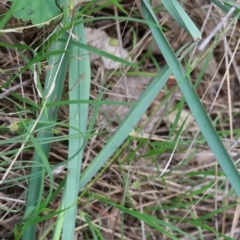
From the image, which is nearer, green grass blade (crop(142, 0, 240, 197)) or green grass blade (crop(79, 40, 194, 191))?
green grass blade (crop(142, 0, 240, 197))

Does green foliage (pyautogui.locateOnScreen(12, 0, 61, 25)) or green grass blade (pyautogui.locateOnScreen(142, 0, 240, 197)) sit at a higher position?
green foliage (pyautogui.locateOnScreen(12, 0, 61, 25))

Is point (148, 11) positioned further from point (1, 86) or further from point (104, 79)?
point (1, 86)

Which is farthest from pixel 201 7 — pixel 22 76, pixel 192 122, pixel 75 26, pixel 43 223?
pixel 43 223

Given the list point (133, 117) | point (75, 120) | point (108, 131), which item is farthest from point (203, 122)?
point (108, 131)

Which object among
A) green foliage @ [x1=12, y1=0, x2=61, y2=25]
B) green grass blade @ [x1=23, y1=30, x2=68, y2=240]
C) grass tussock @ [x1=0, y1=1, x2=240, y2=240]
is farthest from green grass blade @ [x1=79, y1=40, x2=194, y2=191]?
green foliage @ [x1=12, y1=0, x2=61, y2=25]

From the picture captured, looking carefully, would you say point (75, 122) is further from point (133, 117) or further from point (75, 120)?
point (133, 117)

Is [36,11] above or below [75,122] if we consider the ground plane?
above

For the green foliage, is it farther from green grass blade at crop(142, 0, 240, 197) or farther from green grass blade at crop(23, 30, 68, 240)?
green grass blade at crop(142, 0, 240, 197)

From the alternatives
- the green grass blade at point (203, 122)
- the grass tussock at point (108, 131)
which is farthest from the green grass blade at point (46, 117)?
the green grass blade at point (203, 122)

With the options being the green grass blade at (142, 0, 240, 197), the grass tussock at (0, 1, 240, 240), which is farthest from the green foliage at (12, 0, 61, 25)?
the green grass blade at (142, 0, 240, 197)

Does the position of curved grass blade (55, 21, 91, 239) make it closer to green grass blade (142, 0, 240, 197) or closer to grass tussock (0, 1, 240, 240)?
grass tussock (0, 1, 240, 240)

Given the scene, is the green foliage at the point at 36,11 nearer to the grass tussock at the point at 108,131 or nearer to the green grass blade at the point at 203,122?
the grass tussock at the point at 108,131
